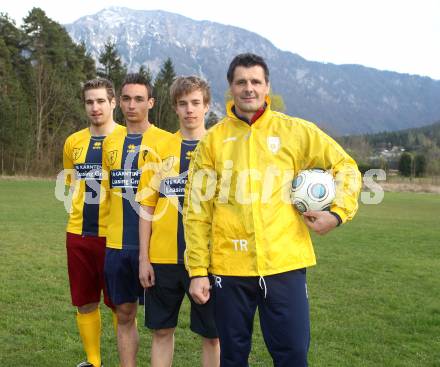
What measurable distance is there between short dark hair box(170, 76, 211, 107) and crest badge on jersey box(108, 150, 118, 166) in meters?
0.66

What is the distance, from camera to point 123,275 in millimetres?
3670

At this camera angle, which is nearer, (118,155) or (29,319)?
(118,155)

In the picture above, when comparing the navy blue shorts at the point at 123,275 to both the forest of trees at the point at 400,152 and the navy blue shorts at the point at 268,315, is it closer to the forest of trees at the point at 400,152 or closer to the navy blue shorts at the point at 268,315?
the navy blue shorts at the point at 268,315

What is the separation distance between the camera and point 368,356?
475 cm

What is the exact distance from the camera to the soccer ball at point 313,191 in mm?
2805

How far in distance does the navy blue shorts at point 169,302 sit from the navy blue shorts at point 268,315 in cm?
57

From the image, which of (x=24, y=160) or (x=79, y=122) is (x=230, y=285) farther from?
(x=79, y=122)

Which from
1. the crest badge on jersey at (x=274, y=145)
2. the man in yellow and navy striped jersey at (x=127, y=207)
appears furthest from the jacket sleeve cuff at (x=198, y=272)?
the man in yellow and navy striped jersey at (x=127, y=207)

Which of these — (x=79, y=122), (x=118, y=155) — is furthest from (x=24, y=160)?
(x=118, y=155)

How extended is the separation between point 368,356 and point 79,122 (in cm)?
4148

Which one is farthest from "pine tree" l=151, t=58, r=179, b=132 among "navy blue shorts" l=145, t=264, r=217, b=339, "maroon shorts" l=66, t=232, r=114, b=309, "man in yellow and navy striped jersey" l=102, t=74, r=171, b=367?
"navy blue shorts" l=145, t=264, r=217, b=339

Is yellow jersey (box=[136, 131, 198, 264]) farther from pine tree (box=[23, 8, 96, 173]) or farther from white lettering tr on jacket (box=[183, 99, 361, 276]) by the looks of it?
pine tree (box=[23, 8, 96, 173])

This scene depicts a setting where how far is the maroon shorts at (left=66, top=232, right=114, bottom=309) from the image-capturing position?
4.07 m

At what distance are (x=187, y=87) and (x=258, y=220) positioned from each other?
46.4 inches
